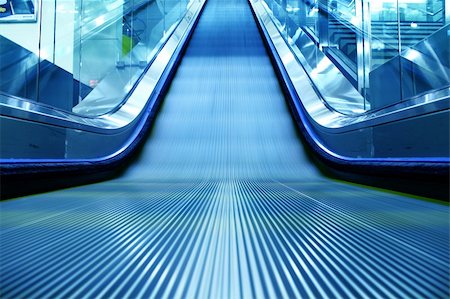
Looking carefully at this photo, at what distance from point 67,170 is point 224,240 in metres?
2.01

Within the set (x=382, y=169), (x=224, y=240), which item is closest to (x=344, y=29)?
(x=382, y=169)

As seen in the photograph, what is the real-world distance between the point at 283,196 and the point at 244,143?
8.04 ft

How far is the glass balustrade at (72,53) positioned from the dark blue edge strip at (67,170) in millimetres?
514

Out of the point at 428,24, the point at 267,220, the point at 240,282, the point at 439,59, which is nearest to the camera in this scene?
the point at 240,282

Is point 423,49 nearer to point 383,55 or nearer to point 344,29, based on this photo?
point 383,55

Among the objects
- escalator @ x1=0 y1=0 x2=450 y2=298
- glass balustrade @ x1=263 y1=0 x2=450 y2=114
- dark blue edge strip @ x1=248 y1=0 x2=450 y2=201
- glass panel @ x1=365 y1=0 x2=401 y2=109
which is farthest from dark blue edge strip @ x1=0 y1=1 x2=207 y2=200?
Answer: glass panel @ x1=365 y1=0 x2=401 y2=109

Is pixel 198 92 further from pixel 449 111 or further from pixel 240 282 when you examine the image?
pixel 240 282

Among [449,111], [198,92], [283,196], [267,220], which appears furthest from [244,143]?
[267,220]

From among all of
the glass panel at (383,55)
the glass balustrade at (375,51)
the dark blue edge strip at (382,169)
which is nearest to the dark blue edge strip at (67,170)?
the dark blue edge strip at (382,169)

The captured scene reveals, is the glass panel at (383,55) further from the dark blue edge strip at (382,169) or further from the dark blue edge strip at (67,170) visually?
the dark blue edge strip at (67,170)

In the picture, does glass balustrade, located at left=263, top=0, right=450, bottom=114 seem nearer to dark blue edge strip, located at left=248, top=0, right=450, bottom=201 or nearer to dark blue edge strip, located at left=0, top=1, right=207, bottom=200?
dark blue edge strip, located at left=248, top=0, right=450, bottom=201

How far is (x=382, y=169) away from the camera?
2.87 meters

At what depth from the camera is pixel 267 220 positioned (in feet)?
6.19

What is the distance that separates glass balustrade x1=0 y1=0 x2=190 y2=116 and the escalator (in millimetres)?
1100
